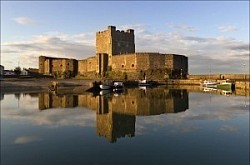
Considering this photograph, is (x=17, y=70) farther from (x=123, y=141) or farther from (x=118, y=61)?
(x=123, y=141)

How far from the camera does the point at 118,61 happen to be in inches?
1745

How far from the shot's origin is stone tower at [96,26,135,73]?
4484cm

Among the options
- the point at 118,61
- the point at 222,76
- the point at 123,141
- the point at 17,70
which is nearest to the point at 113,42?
the point at 118,61

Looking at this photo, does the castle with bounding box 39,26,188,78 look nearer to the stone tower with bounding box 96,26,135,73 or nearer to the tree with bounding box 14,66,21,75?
the stone tower with bounding box 96,26,135,73

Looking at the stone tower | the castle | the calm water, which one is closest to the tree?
the castle

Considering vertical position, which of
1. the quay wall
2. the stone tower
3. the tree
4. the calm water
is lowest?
the calm water

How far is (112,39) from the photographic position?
146 ft

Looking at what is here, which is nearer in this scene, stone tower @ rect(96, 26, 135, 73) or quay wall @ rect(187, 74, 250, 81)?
quay wall @ rect(187, 74, 250, 81)

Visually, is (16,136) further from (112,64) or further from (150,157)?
(112,64)

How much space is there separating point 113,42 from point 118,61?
124 inches

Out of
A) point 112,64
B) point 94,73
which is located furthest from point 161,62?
point 94,73

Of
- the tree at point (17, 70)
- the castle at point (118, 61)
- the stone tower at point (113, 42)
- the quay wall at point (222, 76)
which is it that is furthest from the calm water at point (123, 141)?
the tree at point (17, 70)

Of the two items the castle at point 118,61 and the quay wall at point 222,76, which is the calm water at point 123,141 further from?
the castle at point 118,61

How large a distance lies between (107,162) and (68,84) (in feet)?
78.7
